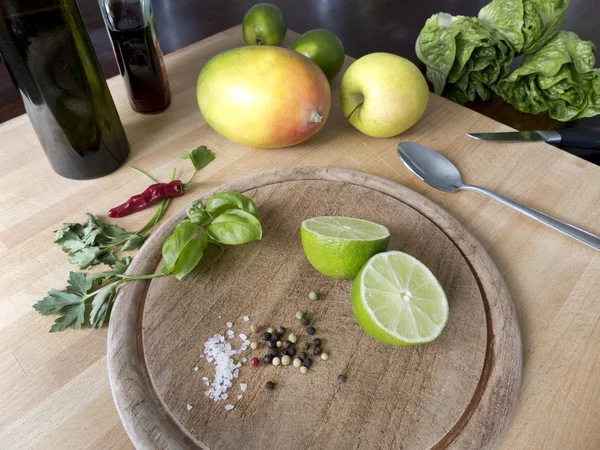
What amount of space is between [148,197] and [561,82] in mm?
1375

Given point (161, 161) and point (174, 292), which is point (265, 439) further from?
point (161, 161)

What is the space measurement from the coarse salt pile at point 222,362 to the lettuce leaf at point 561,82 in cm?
128

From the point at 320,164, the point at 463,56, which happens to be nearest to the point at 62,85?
the point at 320,164

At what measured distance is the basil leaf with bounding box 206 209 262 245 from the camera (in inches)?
38.8

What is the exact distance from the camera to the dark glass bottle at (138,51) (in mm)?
1255

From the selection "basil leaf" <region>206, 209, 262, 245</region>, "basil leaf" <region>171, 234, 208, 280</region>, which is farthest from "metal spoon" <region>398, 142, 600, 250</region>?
"basil leaf" <region>171, 234, 208, 280</region>

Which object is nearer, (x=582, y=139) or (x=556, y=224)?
(x=556, y=224)

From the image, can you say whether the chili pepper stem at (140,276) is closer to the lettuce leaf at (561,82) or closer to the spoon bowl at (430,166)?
the spoon bowl at (430,166)

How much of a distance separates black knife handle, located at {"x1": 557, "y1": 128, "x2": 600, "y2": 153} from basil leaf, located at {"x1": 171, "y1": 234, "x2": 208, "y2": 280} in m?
1.10

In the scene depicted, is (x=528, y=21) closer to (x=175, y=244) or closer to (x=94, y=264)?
(x=175, y=244)

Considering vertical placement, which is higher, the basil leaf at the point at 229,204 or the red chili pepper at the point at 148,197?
→ the basil leaf at the point at 229,204

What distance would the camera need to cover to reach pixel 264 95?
3.76 feet

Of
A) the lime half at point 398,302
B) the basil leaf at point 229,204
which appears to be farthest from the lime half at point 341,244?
the basil leaf at point 229,204

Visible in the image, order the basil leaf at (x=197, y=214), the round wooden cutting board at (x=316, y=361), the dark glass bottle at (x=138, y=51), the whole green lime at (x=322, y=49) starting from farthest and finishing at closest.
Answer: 1. the whole green lime at (x=322, y=49)
2. the dark glass bottle at (x=138, y=51)
3. the basil leaf at (x=197, y=214)
4. the round wooden cutting board at (x=316, y=361)
